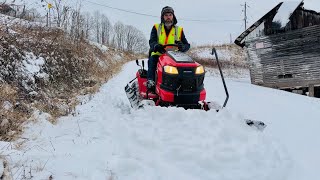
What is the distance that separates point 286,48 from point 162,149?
18.6 m

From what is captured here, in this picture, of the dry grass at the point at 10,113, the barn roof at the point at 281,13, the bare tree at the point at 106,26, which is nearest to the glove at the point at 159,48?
the dry grass at the point at 10,113

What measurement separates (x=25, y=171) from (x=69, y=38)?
32.6ft

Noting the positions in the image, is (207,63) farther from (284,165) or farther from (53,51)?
(284,165)

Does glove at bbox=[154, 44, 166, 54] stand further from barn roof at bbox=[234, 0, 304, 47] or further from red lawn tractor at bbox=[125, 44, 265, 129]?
barn roof at bbox=[234, 0, 304, 47]

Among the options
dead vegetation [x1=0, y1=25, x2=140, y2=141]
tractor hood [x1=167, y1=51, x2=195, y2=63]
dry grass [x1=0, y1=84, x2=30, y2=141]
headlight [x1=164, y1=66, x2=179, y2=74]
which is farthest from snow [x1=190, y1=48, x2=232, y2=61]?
dry grass [x1=0, y1=84, x2=30, y2=141]

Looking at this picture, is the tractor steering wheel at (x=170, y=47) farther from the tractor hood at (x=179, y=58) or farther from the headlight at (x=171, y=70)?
the headlight at (x=171, y=70)

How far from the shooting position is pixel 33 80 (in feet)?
20.5

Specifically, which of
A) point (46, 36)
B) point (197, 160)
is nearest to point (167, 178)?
point (197, 160)

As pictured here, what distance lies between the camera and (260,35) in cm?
2155

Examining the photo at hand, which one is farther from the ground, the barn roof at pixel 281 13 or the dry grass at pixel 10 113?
the barn roof at pixel 281 13

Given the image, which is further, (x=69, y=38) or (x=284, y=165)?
(x=69, y=38)

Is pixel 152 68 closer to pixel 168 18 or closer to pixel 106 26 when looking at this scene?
pixel 168 18

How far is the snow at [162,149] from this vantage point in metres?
3.15

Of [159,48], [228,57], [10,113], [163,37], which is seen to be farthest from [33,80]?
[228,57]
